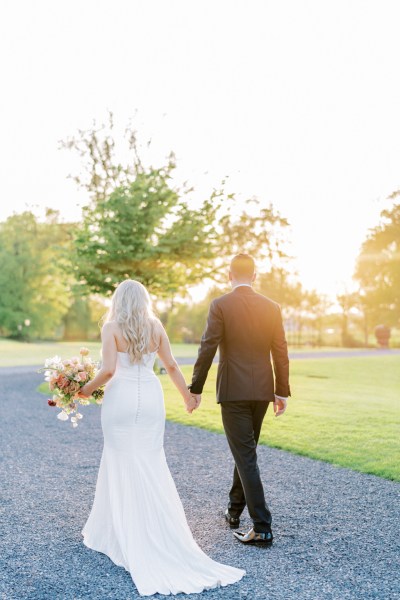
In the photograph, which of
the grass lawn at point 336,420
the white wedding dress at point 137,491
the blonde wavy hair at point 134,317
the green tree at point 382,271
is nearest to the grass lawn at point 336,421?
the grass lawn at point 336,420

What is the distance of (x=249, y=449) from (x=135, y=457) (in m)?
0.93

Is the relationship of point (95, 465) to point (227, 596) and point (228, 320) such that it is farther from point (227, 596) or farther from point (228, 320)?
point (227, 596)

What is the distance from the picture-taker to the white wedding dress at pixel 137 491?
4566 millimetres

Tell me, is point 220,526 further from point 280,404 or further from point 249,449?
point 280,404

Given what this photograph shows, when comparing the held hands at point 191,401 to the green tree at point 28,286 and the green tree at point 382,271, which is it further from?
the green tree at point 28,286

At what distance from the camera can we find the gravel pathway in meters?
4.21

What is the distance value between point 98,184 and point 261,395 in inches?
1015

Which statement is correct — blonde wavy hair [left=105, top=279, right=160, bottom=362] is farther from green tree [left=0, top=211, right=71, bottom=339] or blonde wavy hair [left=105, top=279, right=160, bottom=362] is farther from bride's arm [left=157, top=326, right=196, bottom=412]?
green tree [left=0, top=211, right=71, bottom=339]

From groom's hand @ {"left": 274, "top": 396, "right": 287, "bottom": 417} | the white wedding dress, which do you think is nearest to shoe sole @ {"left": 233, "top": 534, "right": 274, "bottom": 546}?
the white wedding dress

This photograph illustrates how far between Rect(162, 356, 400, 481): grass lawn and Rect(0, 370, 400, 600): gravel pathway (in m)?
0.52

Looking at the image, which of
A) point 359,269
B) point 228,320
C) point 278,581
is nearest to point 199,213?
point 228,320

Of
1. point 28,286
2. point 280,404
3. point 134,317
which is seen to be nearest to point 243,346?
point 280,404

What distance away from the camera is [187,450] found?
9.11 m

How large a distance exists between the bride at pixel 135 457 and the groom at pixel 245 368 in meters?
0.46
